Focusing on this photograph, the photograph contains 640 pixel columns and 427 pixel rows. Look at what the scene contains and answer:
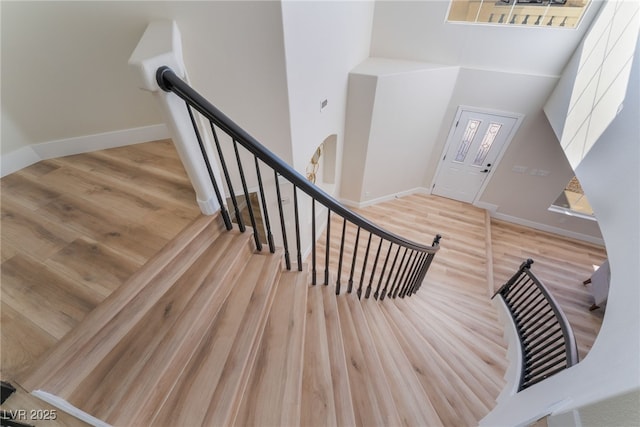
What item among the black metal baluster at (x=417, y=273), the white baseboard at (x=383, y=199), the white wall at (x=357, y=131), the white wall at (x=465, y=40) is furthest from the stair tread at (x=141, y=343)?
the white wall at (x=465, y=40)

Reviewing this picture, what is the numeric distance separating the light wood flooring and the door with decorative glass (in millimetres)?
3407

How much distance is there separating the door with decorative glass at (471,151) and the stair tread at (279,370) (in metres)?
4.72

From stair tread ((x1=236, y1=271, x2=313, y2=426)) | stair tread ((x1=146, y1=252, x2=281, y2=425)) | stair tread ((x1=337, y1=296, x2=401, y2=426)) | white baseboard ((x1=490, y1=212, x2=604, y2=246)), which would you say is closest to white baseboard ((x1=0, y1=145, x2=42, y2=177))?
stair tread ((x1=146, y1=252, x2=281, y2=425))

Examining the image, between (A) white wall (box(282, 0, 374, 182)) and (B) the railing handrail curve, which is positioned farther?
(A) white wall (box(282, 0, 374, 182))

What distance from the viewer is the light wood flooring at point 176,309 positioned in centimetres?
112

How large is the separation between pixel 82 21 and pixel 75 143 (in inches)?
38.3

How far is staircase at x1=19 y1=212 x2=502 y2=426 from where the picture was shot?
3.19 ft

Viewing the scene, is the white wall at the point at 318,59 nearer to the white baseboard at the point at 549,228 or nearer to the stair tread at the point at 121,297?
the stair tread at the point at 121,297

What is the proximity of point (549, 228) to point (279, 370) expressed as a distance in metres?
6.09

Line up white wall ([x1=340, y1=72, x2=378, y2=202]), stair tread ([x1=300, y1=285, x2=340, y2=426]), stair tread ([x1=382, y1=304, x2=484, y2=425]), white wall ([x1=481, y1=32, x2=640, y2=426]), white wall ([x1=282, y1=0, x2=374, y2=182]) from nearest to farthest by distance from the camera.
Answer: white wall ([x1=481, y1=32, x2=640, y2=426])
stair tread ([x1=300, y1=285, x2=340, y2=426])
stair tread ([x1=382, y1=304, x2=484, y2=425])
white wall ([x1=282, y1=0, x2=374, y2=182])
white wall ([x1=340, y1=72, x2=378, y2=202])

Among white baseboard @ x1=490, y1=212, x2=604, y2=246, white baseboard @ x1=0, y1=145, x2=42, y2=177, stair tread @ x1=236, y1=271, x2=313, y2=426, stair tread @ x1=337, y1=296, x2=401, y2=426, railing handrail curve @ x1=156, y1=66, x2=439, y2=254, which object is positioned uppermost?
railing handrail curve @ x1=156, y1=66, x2=439, y2=254

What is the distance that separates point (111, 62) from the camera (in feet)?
6.27

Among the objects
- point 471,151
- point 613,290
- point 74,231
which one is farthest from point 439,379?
point 471,151

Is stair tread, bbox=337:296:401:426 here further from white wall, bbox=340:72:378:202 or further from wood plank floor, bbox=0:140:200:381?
white wall, bbox=340:72:378:202
